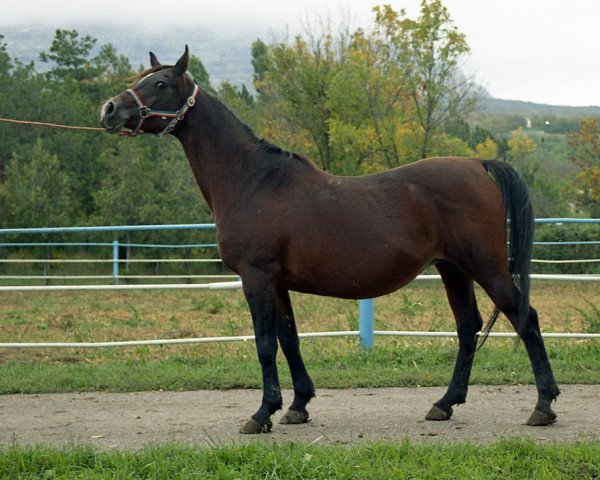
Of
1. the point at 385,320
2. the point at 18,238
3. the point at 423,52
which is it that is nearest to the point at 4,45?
the point at 18,238

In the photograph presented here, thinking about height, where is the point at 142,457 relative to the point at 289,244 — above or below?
below

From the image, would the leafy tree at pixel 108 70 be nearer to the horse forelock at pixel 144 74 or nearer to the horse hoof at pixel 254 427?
the horse forelock at pixel 144 74

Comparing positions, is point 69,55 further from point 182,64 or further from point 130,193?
point 182,64

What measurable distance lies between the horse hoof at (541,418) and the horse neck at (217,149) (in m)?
2.57

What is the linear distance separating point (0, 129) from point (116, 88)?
9.82 m

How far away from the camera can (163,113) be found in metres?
5.61

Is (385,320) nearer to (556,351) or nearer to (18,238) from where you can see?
(556,351)

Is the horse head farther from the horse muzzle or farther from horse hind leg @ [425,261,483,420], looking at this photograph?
horse hind leg @ [425,261,483,420]

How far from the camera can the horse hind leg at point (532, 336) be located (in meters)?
5.36

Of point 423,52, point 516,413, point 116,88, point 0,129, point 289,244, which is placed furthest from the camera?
point 116,88

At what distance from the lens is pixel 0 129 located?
3155 centimetres

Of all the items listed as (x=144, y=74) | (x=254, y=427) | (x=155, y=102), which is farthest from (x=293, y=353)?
(x=144, y=74)

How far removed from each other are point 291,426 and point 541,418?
5.66ft

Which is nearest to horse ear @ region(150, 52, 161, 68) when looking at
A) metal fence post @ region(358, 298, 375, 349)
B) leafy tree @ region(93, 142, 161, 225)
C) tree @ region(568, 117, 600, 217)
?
metal fence post @ region(358, 298, 375, 349)
